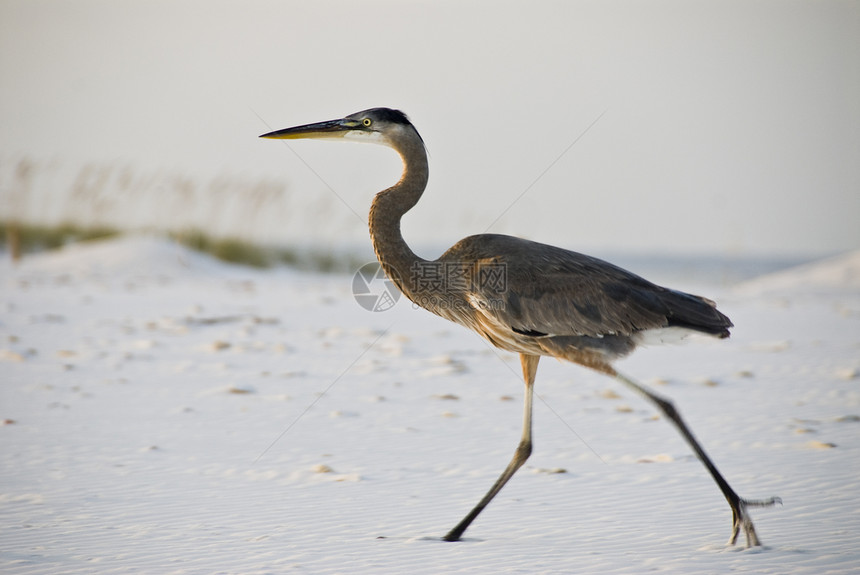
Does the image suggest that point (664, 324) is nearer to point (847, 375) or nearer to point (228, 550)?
point (228, 550)

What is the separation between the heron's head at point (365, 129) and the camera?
482cm

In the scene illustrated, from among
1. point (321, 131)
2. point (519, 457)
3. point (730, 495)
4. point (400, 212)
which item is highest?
point (321, 131)

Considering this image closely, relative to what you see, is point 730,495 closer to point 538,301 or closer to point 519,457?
point 519,457

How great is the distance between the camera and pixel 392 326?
1035 centimetres

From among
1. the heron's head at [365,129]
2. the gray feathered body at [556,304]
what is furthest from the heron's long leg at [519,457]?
the heron's head at [365,129]

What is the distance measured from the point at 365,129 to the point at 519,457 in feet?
7.49

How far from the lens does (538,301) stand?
4.26 meters

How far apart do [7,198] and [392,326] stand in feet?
36.1

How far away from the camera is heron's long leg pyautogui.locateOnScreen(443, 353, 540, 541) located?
392 cm

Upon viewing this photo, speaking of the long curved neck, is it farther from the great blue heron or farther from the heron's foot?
the heron's foot

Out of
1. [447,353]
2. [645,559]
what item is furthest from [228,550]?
[447,353]

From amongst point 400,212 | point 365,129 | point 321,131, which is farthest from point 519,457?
point 321,131

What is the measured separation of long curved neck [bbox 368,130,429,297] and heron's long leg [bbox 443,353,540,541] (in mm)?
859

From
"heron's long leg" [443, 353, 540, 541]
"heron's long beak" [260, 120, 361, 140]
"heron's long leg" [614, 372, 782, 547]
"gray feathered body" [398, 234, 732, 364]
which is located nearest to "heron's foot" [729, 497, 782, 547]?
"heron's long leg" [614, 372, 782, 547]
